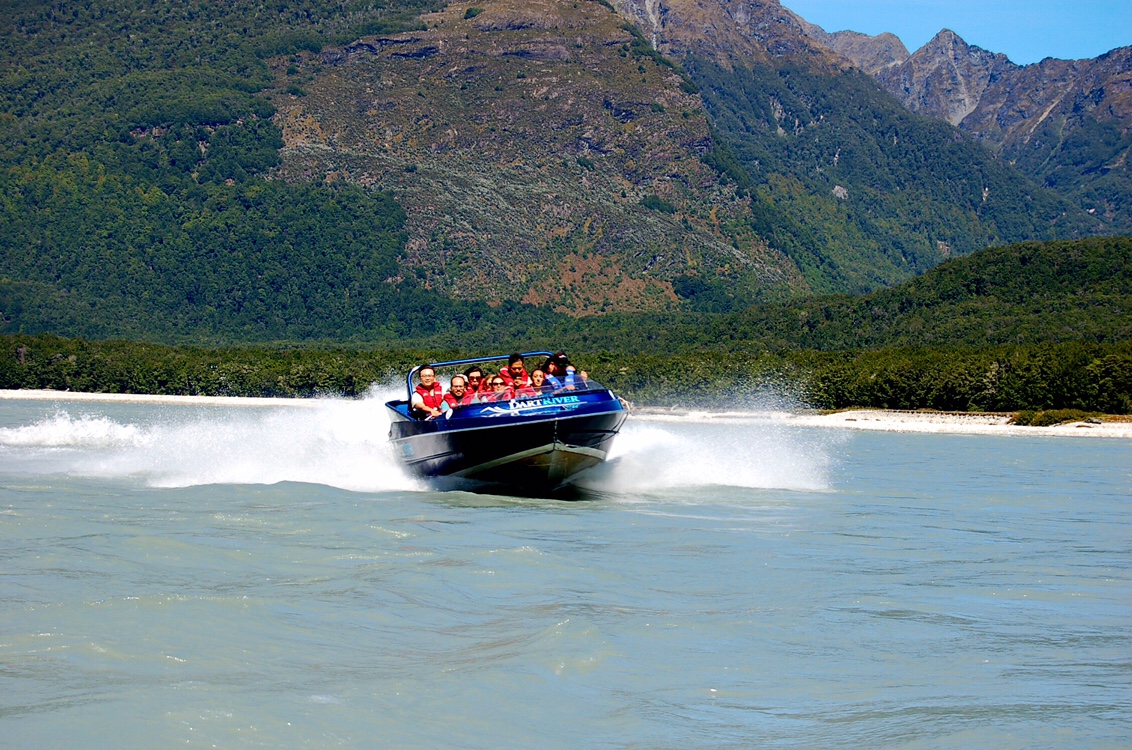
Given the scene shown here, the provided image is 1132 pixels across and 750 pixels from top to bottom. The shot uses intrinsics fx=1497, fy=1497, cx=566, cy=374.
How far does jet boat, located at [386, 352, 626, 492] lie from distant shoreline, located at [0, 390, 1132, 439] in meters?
41.3

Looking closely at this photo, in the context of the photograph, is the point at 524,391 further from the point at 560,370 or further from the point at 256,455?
the point at 256,455

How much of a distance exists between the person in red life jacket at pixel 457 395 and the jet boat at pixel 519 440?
454 millimetres

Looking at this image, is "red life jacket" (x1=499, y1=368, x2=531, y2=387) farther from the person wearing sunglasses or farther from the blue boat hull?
the blue boat hull

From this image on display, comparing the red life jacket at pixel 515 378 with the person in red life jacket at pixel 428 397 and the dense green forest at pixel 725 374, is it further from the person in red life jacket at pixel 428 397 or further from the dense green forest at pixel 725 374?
the dense green forest at pixel 725 374

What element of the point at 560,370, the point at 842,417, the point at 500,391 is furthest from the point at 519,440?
the point at 842,417

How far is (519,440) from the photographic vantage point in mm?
21859

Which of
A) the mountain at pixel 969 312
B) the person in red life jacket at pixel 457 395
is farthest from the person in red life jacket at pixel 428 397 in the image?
the mountain at pixel 969 312

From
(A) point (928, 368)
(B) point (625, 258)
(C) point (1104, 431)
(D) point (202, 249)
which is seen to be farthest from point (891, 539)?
(D) point (202, 249)

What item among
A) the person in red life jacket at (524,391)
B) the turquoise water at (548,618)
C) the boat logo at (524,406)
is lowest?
the turquoise water at (548,618)

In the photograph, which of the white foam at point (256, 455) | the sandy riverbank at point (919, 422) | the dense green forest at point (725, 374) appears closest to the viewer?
the white foam at point (256, 455)

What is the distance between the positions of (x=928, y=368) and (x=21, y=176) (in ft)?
509

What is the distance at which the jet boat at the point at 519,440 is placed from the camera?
2172 cm

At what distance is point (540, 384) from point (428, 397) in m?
1.84

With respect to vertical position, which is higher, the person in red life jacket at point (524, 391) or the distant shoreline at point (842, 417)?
the person in red life jacket at point (524, 391)
